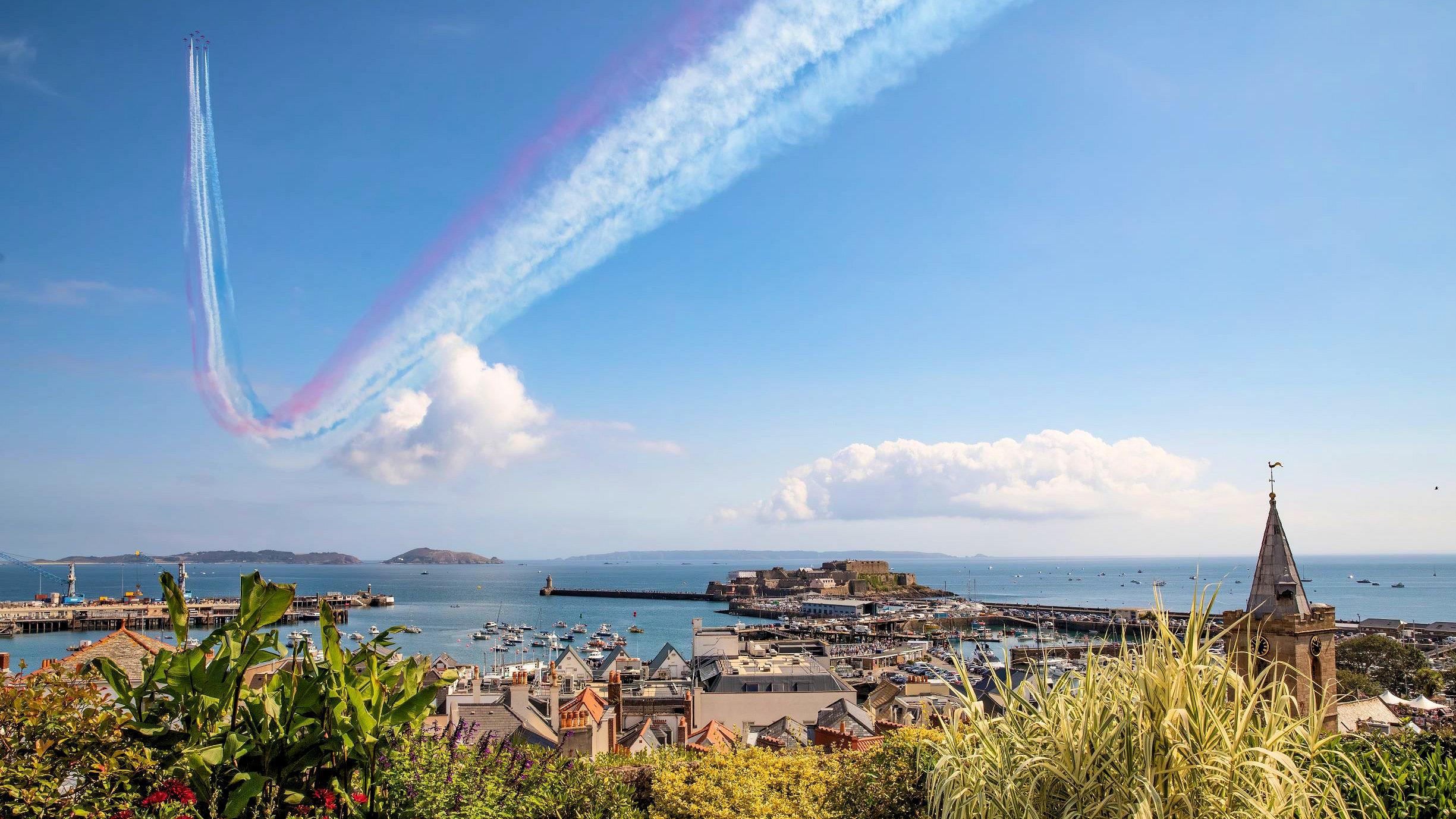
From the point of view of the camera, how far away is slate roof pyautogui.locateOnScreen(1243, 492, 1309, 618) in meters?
21.4

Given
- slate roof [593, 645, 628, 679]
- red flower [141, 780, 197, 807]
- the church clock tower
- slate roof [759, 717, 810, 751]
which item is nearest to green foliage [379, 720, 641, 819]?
red flower [141, 780, 197, 807]

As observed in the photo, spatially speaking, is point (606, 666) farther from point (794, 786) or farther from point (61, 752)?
point (61, 752)

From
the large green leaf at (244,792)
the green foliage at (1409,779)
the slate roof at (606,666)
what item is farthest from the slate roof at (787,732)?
the slate roof at (606,666)

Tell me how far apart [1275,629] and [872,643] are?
104 m

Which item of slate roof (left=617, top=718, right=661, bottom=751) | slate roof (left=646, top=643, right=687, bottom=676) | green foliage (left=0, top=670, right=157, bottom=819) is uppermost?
green foliage (left=0, top=670, right=157, bottom=819)

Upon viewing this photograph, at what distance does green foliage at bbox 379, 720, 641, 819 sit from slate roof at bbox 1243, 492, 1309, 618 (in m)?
16.4

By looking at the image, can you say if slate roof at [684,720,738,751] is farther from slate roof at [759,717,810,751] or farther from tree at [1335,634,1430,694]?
tree at [1335,634,1430,694]

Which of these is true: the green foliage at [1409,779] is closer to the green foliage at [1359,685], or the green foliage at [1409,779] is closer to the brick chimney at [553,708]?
the brick chimney at [553,708]

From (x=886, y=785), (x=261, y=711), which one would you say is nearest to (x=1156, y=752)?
(x=261, y=711)

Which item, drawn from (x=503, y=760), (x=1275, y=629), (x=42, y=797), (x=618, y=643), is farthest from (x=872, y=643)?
(x=42, y=797)

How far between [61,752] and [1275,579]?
80.8ft

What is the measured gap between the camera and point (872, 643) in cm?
12144

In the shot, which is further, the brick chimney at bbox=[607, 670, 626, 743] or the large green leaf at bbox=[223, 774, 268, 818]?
the brick chimney at bbox=[607, 670, 626, 743]

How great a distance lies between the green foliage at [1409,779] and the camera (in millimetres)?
11398
